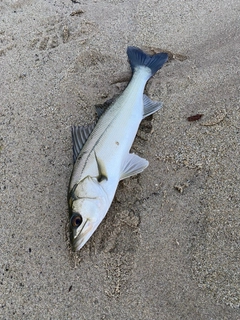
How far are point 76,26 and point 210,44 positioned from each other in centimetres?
144

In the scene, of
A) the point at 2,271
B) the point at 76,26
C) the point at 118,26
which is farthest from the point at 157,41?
the point at 2,271

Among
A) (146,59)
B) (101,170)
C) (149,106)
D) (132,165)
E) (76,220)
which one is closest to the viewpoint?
(76,220)

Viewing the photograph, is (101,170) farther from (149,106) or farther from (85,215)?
(149,106)

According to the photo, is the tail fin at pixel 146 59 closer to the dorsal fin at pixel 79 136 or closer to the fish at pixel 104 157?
the fish at pixel 104 157

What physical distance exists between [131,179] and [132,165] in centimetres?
14

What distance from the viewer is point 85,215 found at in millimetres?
2457

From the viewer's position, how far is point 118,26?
13.0ft

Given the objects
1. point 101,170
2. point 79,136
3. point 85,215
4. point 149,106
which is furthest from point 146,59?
point 85,215

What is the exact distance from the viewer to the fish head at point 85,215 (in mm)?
2432

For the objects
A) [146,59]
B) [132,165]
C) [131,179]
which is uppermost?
Answer: [146,59]

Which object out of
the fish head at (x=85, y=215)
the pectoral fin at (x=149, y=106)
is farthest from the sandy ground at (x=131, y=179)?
the fish head at (x=85, y=215)

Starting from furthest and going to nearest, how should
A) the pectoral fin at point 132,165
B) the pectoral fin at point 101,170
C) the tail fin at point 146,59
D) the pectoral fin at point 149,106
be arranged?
1. the tail fin at point 146,59
2. the pectoral fin at point 149,106
3. the pectoral fin at point 132,165
4. the pectoral fin at point 101,170

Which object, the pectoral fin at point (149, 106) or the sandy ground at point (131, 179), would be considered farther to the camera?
the pectoral fin at point (149, 106)

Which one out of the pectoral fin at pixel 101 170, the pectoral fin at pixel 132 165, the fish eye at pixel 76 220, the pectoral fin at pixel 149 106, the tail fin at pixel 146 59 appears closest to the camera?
the fish eye at pixel 76 220
